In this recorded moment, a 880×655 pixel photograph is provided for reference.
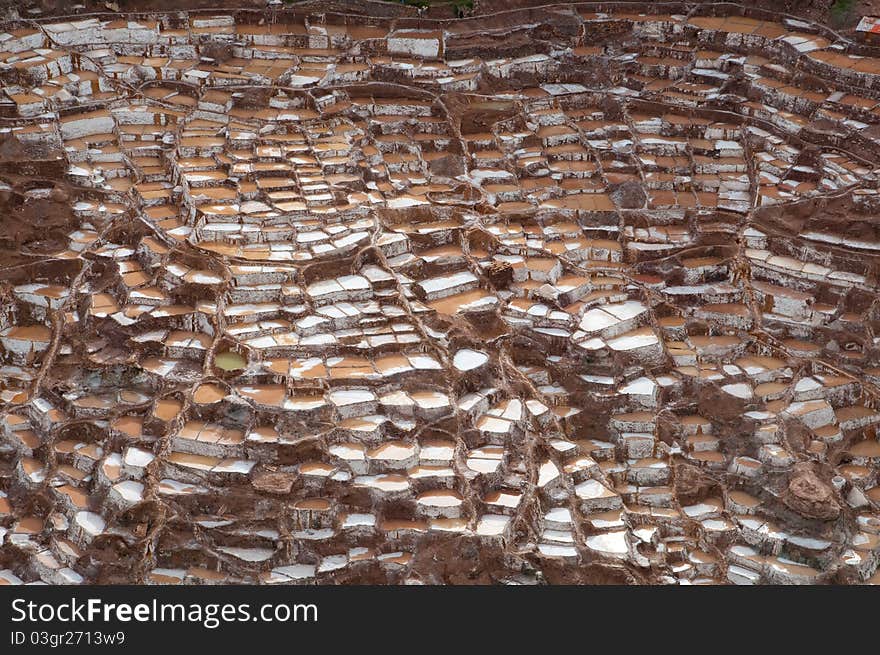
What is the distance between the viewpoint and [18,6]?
774 inches

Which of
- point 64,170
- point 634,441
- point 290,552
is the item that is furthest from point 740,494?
point 64,170

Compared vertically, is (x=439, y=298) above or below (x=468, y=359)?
above

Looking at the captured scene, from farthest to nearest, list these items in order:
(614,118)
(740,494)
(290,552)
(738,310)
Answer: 1. (614,118)
2. (738,310)
3. (740,494)
4. (290,552)

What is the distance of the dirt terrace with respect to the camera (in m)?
14.5

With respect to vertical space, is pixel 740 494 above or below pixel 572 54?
below

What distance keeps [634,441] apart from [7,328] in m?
6.57

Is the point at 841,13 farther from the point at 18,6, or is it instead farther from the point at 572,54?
the point at 18,6

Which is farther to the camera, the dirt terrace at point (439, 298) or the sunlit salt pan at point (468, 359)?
the sunlit salt pan at point (468, 359)

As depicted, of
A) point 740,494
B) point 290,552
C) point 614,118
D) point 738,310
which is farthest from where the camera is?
point 614,118

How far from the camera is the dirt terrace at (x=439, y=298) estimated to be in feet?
47.7

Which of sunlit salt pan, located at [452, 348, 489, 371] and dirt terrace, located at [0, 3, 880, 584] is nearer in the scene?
dirt terrace, located at [0, 3, 880, 584]

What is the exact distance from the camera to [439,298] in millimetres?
16469

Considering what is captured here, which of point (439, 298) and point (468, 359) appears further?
point (439, 298)

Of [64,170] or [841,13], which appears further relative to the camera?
[841,13]
